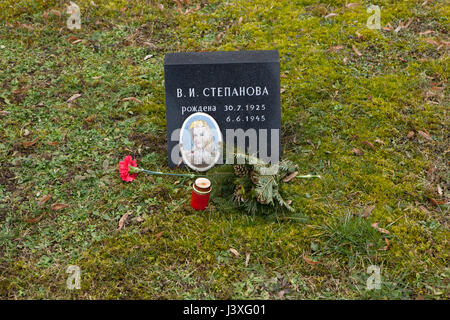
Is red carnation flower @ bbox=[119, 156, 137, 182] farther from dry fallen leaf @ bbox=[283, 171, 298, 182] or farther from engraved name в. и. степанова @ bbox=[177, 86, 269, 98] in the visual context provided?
dry fallen leaf @ bbox=[283, 171, 298, 182]

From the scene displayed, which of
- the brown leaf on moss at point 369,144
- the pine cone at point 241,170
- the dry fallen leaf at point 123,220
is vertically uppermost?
the brown leaf on moss at point 369,144

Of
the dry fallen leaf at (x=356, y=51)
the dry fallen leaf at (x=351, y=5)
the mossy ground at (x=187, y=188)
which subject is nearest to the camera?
the mossy ground at (x=187, y=188)

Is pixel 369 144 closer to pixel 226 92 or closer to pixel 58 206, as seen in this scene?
pixel 226 92

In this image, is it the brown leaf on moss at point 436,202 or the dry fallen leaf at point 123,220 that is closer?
the dry fallen leaf at point 123,220

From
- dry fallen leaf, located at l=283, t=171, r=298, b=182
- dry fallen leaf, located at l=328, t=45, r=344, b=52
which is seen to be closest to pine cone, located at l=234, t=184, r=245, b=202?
dry fallen leaf, located at l=283, t=171, r=298, b=182

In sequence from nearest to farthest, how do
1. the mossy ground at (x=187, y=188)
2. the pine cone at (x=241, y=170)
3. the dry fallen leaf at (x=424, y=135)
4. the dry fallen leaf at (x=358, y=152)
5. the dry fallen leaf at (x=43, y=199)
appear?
the mossy ground at (x=187, y=188), the pine cone at (x=241, y=170), the dry fallen leaf at (x=43, y=199), the dry fallen leaf at (x=358, y=152), the dry fallen leaf at (x=424, y=135)

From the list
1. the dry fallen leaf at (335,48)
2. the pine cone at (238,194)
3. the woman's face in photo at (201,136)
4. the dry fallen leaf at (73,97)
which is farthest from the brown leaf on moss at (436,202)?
the dry fallen leaf at (73,97)

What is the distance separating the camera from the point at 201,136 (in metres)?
4.84

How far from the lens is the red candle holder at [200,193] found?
14.1 feet

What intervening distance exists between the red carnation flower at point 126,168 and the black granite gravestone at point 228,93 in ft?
1.30

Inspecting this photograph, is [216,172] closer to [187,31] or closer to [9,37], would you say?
[187,31]

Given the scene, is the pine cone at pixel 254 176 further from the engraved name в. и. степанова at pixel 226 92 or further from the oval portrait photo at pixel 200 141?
the engraved name в. и. степанова at pixel 226 92

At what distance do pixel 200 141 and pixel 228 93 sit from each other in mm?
549
